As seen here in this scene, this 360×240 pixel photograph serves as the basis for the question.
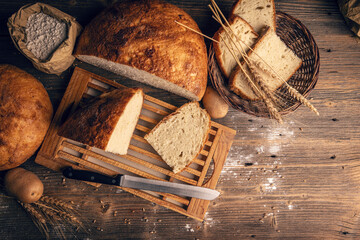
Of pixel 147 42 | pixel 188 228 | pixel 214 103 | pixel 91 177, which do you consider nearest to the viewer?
pixel 147 42

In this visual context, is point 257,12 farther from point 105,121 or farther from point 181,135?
point 105,121

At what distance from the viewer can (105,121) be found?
168cm

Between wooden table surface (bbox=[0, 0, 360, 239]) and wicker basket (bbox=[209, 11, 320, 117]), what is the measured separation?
263 mm

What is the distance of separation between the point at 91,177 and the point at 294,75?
2022mm

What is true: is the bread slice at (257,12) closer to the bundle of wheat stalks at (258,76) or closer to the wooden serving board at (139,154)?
the bundle of wheat stalks at (258,76)

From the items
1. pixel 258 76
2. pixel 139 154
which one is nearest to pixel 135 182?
pixel 139 154

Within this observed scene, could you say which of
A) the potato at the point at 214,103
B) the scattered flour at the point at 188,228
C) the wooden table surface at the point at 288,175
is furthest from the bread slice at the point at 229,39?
the scattered flour at the point at 188,228

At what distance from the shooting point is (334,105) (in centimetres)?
229

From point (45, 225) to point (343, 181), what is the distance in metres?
2.89

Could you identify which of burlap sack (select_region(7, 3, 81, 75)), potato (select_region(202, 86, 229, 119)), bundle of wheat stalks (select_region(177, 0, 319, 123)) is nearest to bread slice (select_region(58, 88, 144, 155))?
burlap sack (select_region(7, 3, 81, 75))

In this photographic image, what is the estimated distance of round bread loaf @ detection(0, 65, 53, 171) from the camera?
1.64 meters

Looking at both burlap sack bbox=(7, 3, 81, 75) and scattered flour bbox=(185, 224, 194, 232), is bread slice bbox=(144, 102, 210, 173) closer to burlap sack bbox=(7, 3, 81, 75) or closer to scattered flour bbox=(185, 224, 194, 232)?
scattered flour bbox=(185, 224, 194, 232)

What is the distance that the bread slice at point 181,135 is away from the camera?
6.52 ft

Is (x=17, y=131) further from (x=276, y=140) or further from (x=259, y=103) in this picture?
(x=276, y=140)
